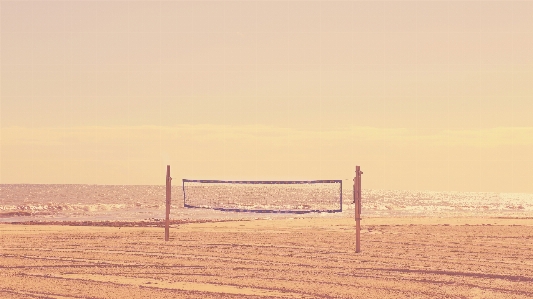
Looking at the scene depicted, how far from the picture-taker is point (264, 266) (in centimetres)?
1052

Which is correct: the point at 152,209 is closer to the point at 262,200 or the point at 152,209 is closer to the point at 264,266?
the point at 262,200

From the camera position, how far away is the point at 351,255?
12062 millimetres

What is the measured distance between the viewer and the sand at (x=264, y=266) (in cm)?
845

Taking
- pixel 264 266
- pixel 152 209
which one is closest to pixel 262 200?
pixel 152 209

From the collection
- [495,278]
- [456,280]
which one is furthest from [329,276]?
[495,278]

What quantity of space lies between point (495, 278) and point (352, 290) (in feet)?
8.23

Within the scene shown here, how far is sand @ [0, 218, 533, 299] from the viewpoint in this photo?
845 centimetres

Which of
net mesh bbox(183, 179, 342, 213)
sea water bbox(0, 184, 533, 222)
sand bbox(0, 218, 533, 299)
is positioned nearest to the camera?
sand bbox(0, 218, 533, 299)

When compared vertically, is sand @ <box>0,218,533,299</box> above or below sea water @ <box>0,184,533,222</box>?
above

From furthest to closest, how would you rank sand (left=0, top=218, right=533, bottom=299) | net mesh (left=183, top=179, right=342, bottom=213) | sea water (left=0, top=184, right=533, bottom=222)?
sea water (left=0, top=184, right=533, bottom=222), net mesh (left=183, top=179, right=342, bottom=213), sand (left=0, top=218, right=533, bottom=299)

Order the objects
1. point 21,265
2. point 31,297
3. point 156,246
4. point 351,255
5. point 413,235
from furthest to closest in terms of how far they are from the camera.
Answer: point 413,235 → point 156,246 → point 351,255 → point 21,265 → point 31,297

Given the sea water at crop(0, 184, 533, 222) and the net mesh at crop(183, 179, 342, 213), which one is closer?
the net mesh at crop(183, 179, 342, 213)

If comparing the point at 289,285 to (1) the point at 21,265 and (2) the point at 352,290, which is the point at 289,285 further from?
(1) the point at 21,265

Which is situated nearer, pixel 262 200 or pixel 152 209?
pixel 152 209
